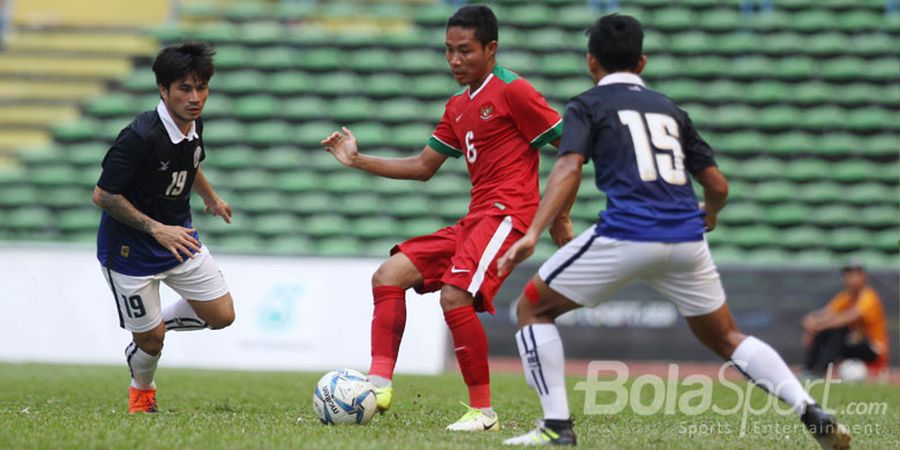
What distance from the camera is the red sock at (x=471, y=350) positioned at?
6168mm

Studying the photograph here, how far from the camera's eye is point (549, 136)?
6215 millimetres

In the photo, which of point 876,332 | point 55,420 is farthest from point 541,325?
point 876,332

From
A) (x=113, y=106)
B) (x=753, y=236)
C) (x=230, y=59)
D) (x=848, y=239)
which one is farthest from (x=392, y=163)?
(x=113, y=106)

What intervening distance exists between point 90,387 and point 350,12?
11759 mm

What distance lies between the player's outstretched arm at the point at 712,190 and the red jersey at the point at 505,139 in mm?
1031

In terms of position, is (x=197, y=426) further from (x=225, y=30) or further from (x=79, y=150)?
(x=225, y=30)

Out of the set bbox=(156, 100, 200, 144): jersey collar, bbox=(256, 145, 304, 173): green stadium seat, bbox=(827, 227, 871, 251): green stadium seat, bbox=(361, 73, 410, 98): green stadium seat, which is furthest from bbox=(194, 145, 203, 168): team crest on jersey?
bbox=(827, 227, 871, 251): green stadium seat

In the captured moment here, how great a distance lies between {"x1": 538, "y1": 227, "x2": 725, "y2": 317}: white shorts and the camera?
498cm

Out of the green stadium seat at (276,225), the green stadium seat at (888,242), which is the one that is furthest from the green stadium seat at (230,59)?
the green stadium seat at (888,242)

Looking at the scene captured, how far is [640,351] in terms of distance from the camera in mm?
13914

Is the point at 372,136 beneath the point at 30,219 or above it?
above

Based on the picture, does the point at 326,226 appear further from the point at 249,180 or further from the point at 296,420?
the point at 296,420

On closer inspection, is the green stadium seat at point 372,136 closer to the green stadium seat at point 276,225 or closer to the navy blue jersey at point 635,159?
the green stadium seat at point 276,225

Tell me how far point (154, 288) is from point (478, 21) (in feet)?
8.16
